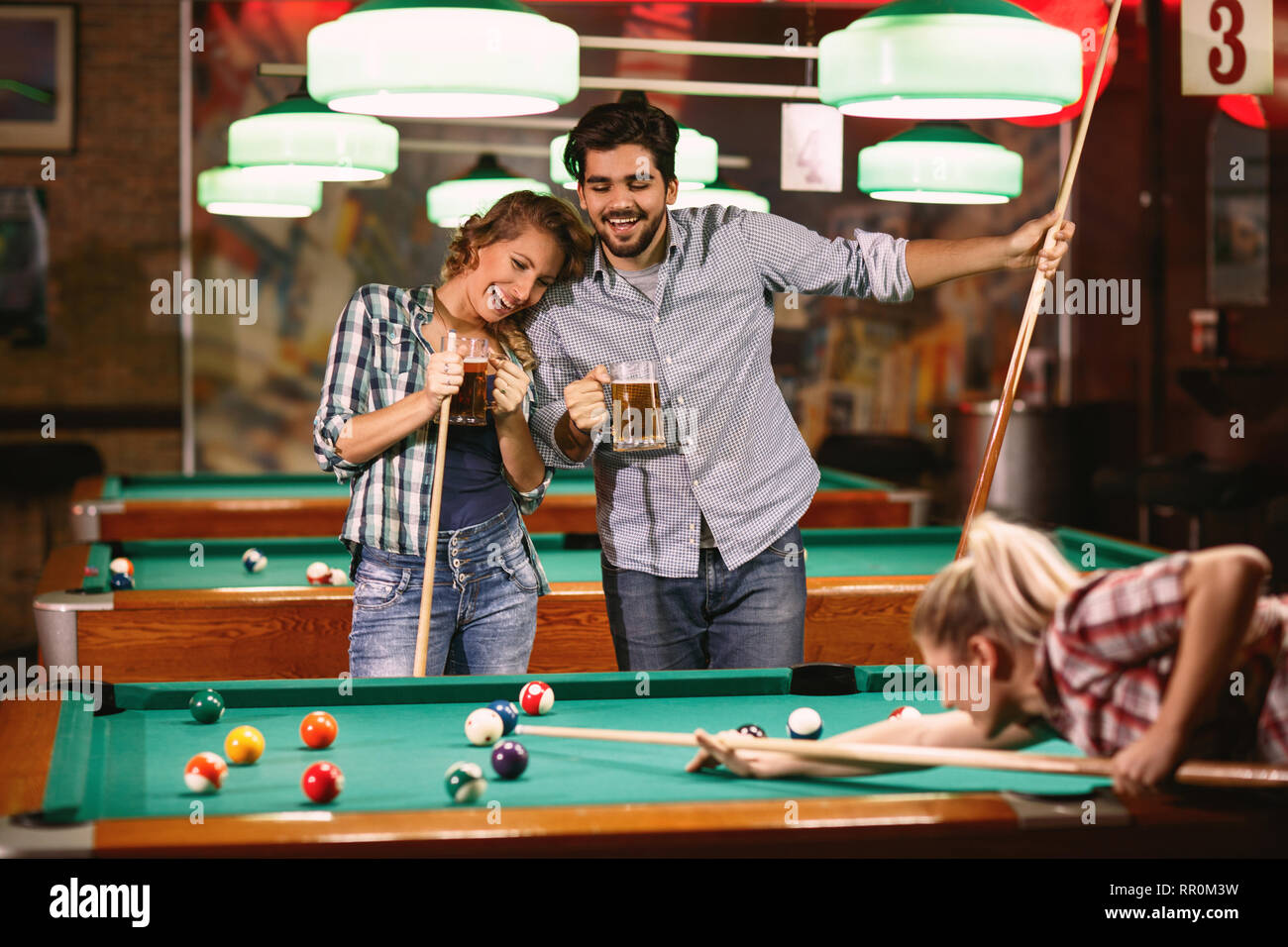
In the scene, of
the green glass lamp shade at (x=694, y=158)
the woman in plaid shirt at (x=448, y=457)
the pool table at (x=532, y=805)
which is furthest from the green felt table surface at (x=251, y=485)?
the pool table at (x=532, y=805)

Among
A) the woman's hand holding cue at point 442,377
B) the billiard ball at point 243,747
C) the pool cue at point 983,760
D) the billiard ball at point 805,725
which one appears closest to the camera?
the pool cue at point 983,760

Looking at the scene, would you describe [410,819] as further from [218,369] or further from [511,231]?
[218,369]

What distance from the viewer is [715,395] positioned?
2.68 metres

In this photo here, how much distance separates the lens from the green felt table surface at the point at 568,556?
3.62 metres

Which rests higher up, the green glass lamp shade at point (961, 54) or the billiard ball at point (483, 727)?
the green glass lamp shade at point (961, 54)

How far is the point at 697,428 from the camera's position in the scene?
2674mm

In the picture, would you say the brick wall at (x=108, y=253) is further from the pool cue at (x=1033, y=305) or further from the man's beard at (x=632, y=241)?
the pool cue at (x=1033, y=305)

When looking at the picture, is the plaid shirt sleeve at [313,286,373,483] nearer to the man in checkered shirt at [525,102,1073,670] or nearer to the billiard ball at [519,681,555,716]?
the man in checkered shirt at [525,102,1073,670]

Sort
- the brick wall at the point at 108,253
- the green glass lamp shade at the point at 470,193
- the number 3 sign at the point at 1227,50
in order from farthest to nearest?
the brick wall at the point at 108,253
the number 3 sign at the point at 1227,50
the green glass lamp shade at the point at 470,193

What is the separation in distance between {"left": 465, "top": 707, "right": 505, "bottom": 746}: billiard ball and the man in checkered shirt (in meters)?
0.78

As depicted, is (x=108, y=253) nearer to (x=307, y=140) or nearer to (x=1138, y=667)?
(x=307, y=140)

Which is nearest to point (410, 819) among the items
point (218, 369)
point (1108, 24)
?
point (1108, 24)
